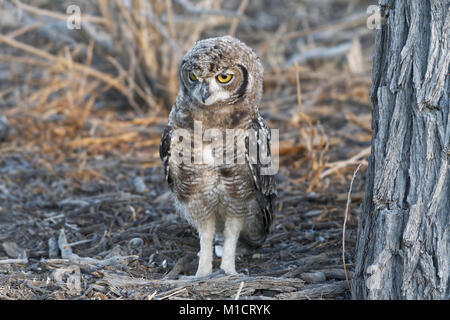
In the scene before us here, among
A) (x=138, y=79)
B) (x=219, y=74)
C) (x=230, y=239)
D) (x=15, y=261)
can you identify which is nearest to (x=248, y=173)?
(x=230, y=239)

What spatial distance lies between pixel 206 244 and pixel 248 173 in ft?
2.14

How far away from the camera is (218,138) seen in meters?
3.87

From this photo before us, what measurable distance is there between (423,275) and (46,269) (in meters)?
2.33

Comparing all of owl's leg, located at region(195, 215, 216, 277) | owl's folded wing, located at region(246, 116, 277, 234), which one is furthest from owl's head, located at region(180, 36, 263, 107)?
owl's leg, located at region(195, 215, 216, 277)

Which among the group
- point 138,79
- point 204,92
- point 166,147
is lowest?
point 166,147

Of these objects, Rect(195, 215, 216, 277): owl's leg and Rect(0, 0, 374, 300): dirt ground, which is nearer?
Rect(0, 0, 374, 300): dirt ground

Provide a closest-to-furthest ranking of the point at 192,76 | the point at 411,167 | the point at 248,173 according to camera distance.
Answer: the point at 411,167, the point at 192,76, the point at 248,173

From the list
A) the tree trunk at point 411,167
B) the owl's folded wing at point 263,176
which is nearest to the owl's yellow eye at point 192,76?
the owl's folded wing at point 263,176

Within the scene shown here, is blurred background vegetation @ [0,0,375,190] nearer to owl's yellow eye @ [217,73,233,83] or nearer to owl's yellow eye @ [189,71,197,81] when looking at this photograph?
owl's yellow eye @ [217,73,233,83]

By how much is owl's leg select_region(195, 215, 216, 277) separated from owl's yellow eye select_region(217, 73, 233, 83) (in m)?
1.01

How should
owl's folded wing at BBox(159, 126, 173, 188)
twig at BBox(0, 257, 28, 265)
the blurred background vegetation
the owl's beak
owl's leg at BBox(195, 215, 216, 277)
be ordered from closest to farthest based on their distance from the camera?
the owl's beak
twig at BBox(0, 257, 28, 265)
owl's folded wing at BBox(159, 126, 173, 188)
owl's leg at BBox(195, 215, 216, 277)
the blurred background vegetation

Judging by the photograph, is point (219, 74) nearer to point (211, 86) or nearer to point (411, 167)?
point (211, 86)

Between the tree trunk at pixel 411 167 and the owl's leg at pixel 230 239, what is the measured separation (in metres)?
1.32

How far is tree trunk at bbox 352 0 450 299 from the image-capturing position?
2.75 m
